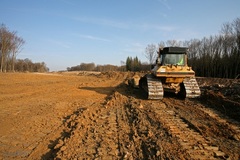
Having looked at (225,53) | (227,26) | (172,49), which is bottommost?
(172,49)

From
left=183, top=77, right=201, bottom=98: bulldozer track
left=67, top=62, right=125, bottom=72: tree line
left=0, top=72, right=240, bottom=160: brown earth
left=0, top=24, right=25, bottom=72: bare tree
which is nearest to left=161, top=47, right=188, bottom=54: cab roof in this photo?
left=183, top=77, right=201, bottom=98: bulldozer track

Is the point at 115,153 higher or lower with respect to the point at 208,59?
lower

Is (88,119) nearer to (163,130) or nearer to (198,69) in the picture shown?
(163,130)

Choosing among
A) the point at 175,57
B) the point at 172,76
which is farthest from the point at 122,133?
the point at 175,57

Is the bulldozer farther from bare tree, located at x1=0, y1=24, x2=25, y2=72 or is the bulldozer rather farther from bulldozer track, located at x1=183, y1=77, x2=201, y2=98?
bare tree, located at x1=0, y1=24, x2=25, y2=72

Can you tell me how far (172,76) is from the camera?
10.2m

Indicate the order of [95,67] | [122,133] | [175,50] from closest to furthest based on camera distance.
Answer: [122,133] → [175,50] → [95,67]

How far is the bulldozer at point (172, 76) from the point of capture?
33.6 feet

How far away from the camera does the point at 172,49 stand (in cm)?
1086

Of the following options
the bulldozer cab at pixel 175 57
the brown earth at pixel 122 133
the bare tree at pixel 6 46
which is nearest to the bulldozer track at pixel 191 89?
the bulldozer cab at pixel 175 57

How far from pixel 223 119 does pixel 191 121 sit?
4.08 ft

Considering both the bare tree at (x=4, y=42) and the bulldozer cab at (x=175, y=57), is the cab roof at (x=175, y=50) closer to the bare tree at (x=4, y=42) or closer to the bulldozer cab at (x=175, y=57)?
the bulldozer cab at (x=175, y=57)

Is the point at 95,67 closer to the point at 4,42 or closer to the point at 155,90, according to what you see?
the point at 4,42

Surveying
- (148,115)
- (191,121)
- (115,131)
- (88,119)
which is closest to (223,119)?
(191,121)
